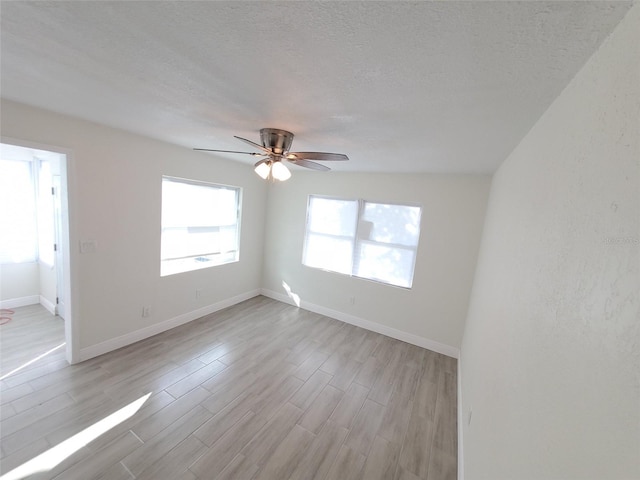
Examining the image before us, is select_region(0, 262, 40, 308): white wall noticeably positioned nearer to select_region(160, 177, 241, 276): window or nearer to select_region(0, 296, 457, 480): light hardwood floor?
select_region(0, 296, 457, 480): light hardwood floor

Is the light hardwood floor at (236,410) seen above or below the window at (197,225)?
below

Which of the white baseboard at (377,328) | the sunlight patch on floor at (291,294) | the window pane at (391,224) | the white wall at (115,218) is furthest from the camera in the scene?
the sunlight patch on floor at (291,294)

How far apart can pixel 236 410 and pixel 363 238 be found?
2.72m

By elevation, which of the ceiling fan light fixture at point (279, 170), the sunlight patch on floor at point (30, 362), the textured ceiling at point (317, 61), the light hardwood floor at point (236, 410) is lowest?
the light hardwood floor at point (236, 410)

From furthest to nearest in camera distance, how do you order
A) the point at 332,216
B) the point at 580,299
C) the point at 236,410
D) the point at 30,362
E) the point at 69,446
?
the point at 332,216 < the point at 30,362 < the point at 236,410 < the point at 69,446 < the point at 580,299

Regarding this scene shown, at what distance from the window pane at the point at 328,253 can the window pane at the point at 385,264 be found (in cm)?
20

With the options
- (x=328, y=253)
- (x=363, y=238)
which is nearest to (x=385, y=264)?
(x=363, y=238)

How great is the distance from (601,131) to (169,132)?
2.99 meters

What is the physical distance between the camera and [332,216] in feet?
13.9

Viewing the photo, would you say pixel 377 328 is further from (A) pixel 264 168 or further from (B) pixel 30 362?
(B) pixel 30 362

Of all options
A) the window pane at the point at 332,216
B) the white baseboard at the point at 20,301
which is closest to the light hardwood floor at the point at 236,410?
the white baseboard at the point at 20,301

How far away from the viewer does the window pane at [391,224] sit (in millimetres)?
3596

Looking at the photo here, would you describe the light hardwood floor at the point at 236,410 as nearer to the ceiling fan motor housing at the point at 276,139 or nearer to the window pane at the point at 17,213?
the window pane at the point at 17,213

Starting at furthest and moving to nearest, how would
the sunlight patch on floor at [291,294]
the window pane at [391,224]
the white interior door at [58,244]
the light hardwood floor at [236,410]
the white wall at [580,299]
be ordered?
the sunlight patch on floor at [291,294], the window pane at [391,224], the white interior door at [58,244], the light hardwood floor at [236,410], the white wall at [580,299]
